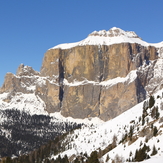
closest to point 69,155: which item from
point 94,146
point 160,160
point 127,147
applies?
point 94,146

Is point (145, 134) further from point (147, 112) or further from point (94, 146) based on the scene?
point (94, 146)

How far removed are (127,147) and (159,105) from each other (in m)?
21.0

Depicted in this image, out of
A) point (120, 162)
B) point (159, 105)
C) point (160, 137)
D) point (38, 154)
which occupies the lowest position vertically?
point (38, 154)

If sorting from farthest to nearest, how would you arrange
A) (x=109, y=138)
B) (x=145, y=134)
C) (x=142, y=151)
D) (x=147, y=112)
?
(x=109, y=138) < (x=147, y=112) < (x=145, y=134) < (x=142, y=151)

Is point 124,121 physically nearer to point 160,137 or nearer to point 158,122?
point 158,122

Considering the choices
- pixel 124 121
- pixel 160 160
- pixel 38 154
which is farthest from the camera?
pixel 38 154

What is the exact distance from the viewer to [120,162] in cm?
5903

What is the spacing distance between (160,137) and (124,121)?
6400 cm

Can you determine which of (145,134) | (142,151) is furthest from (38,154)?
(142,151)

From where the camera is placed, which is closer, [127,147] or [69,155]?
[127,147]

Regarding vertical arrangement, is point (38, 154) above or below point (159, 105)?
below

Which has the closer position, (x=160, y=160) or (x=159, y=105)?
(x=160, y=160)

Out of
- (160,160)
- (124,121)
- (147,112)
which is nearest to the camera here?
(160,160)

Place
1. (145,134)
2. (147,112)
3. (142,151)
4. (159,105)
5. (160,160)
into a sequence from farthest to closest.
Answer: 1. (147,112)
2. (159,105)
3. (145,134)
4. (142,151)
5. (160,160)
